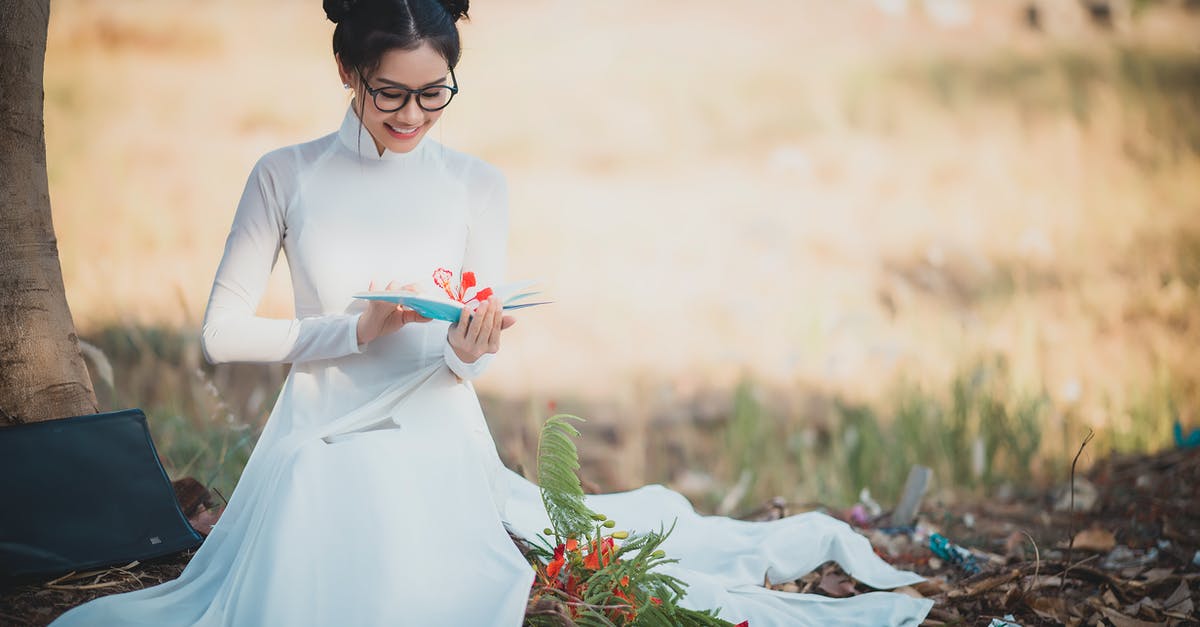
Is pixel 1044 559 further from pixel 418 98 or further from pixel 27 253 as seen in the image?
pixel 27 253

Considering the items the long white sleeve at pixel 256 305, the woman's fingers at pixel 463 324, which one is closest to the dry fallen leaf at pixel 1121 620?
the woman's fingers at pixel 463 324

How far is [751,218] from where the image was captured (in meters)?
9.09

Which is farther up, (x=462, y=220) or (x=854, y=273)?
(x=462, y=220)

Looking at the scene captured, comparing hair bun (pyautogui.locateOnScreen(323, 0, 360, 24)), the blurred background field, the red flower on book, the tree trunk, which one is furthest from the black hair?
the blurred background field

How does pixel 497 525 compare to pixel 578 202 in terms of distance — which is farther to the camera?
pixel 578 202

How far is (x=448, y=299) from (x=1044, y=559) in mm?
2337

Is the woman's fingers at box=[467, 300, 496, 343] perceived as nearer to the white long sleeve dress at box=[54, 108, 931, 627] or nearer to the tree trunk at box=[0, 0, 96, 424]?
the white long sleeve dress at box=[54, 108, 931, 627]

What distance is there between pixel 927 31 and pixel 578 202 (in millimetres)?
5538

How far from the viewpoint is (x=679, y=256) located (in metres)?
8.47

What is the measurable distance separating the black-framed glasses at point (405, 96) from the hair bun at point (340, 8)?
16cm

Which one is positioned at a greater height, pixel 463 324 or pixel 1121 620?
pixel 463 324

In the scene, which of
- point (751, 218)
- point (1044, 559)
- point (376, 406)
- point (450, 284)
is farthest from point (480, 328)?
point (751, 218)

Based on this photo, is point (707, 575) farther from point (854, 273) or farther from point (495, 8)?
point (495, 8)

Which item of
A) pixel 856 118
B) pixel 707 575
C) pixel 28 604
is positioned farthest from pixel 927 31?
pixel 28 604
